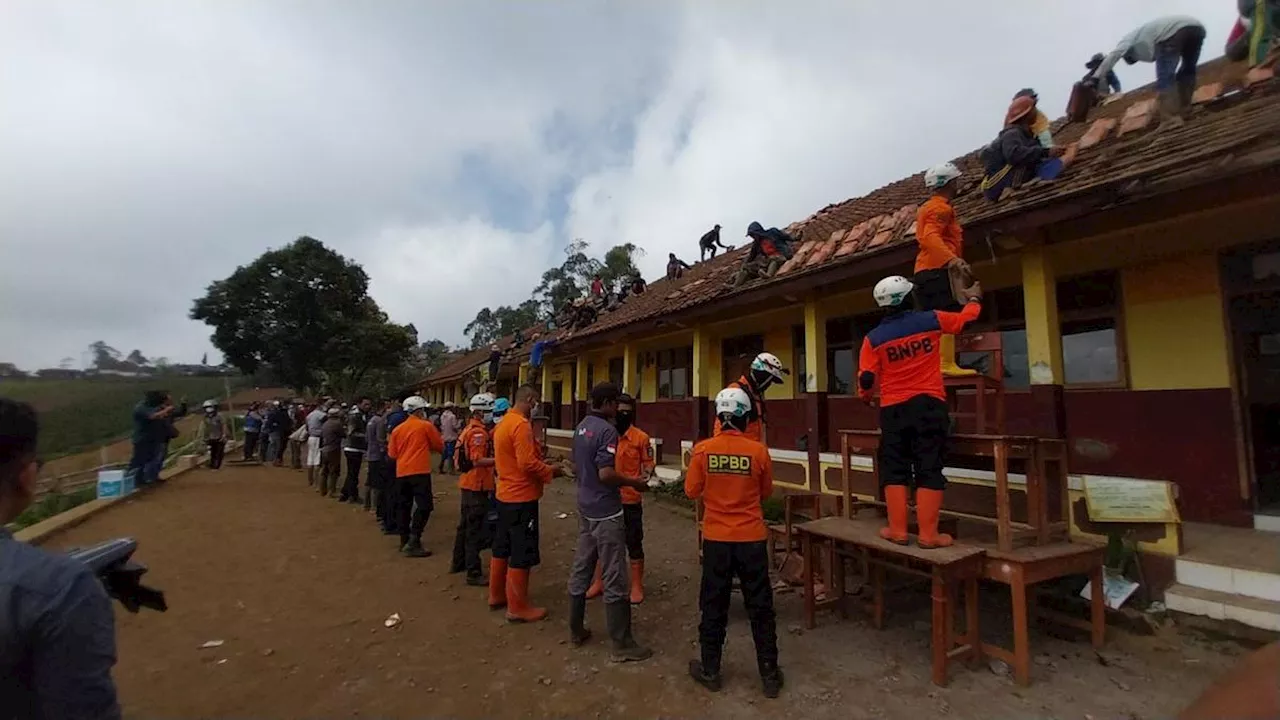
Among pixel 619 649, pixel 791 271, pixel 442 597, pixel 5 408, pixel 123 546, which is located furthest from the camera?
pixel 791 271

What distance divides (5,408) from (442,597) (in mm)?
4801

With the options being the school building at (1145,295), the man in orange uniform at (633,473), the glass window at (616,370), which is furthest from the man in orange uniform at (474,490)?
the glass window at (616,370)

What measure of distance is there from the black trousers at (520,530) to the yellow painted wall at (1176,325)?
5.72 meters

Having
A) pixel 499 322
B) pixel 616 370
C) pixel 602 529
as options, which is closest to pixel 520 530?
pixel 602 529

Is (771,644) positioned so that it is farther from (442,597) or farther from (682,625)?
(442,597)

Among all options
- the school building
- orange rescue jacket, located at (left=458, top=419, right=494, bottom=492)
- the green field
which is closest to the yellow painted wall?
the school building

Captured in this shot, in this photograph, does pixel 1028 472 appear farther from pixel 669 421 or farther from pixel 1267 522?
pixel 669 421

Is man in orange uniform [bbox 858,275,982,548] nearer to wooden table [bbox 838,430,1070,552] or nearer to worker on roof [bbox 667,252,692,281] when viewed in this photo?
wooden table [bbox 838,430,1070,552]

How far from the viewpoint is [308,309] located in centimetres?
2977

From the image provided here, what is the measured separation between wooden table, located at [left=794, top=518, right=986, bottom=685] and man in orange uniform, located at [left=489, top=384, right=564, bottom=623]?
2232 millimetres

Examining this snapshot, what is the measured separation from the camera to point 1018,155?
575 centimetres

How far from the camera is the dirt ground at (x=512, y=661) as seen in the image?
11.9ft

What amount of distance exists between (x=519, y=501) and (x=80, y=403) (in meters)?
2.97

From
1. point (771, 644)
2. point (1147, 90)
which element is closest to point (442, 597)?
point (771, 644)
